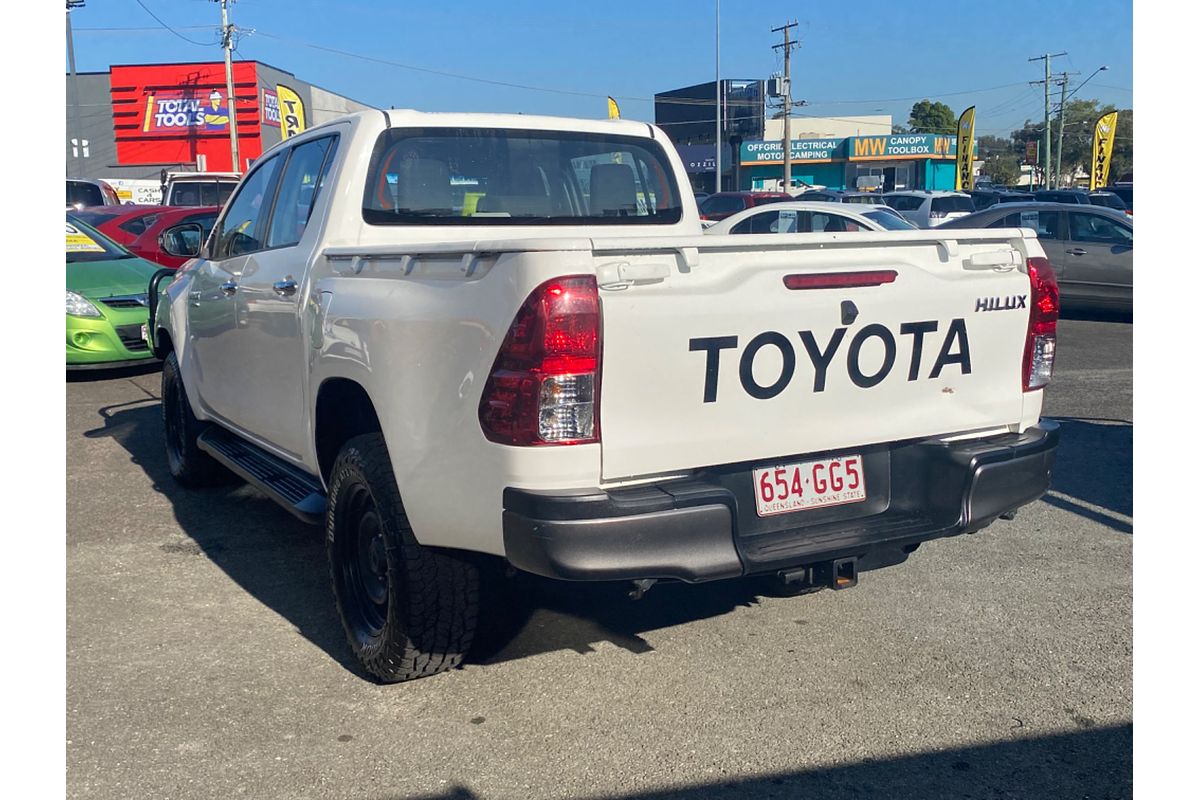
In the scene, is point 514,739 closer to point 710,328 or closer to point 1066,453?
point 710,328

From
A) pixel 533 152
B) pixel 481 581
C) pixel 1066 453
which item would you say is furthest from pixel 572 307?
pixel 1066 453

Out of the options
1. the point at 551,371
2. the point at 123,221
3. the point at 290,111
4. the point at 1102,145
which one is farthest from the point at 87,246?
the point at 1102,145

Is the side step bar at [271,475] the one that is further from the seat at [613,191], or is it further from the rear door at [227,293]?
the seat at [613,191]

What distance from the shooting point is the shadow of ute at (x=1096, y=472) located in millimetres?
5852

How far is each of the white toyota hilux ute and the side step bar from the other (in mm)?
31

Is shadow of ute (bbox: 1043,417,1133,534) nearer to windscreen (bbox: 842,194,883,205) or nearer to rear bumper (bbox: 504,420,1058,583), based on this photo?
rear bumper (bbox: 504,420,1058,583)

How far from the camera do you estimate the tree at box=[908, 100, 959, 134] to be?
99375 mm

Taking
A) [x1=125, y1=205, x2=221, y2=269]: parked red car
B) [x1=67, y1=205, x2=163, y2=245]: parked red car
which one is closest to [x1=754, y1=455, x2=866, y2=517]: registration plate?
[x1=125, y1=205, x2=221, y2=269]: parked red car

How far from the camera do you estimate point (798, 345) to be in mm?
3367

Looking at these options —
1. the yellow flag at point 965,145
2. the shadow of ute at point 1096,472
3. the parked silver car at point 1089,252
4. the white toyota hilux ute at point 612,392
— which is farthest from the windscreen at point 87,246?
the yellow flag at point 965,145

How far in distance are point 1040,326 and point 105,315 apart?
897 cm

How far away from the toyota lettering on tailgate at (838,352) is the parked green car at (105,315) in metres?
7.94

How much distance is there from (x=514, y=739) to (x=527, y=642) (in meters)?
Result: 0.77

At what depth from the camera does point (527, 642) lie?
420 centimetres
